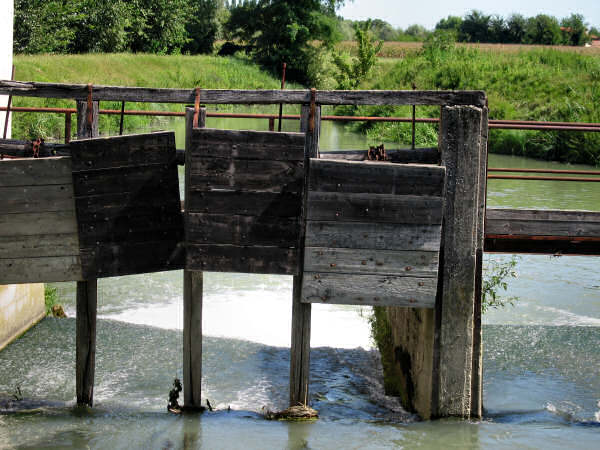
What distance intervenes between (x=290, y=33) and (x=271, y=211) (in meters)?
55.6

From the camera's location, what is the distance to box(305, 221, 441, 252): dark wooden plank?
628cm

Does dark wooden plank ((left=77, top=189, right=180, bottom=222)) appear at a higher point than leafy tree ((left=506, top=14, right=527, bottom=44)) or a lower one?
lower

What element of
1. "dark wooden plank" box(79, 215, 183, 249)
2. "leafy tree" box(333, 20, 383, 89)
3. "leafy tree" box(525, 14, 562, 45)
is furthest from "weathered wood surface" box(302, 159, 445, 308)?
"leafy tree" box(525, 14, 562, 45)

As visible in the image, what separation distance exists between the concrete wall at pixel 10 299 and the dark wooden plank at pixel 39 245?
3.31 meters

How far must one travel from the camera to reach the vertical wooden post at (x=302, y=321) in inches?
248

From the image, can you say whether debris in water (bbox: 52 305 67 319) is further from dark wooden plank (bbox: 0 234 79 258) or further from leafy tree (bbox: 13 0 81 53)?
leafy tree (bbox: 13 0 81 53)

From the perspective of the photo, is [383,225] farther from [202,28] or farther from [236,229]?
[202,28]

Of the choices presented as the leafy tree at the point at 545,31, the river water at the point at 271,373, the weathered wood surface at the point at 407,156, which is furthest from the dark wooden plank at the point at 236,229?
the leafy tree at the point at 545,31

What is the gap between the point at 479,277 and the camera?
6527 mm

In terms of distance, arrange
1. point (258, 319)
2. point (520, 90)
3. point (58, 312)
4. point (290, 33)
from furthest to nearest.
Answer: point (290, 33) < point (520, 90) < point (258, 319) < point (58, 312)

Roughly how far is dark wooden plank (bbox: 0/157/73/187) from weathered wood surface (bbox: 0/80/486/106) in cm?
60

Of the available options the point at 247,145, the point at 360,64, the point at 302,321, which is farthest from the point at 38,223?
the point at 360,64

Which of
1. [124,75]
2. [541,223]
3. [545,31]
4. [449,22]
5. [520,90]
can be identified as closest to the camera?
[541,223]

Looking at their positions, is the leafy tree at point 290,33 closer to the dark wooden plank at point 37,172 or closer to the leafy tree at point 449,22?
the dark wooden plank at point 37,172
